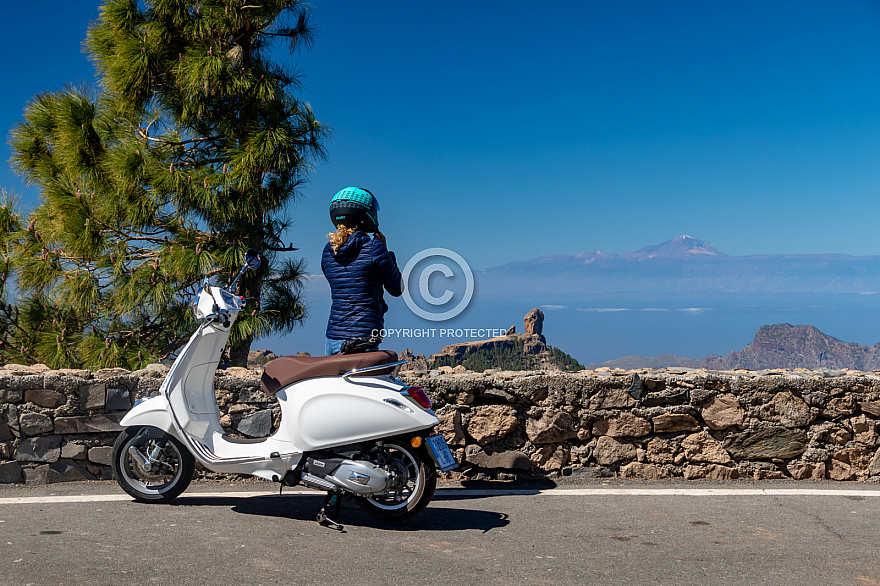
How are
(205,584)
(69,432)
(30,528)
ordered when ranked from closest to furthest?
(205,584)
(30,528)
(69,432)

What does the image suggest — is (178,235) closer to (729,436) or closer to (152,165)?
(152,165)

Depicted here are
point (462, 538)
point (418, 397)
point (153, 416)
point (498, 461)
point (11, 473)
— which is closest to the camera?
point (462, 538)

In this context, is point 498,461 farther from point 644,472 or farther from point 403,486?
point 403,486

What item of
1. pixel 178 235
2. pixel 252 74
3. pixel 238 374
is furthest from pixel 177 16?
pixel 238 374

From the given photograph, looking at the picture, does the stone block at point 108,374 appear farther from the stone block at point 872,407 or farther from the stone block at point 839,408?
the stone block at point 872,407

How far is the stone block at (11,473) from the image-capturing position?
5113mm

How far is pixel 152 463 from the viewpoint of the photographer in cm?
445

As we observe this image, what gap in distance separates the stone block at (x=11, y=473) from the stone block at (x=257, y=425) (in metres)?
1.59

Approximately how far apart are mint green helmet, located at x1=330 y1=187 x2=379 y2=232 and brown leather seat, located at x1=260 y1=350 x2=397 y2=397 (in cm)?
88

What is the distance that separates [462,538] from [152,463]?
6.63 feet

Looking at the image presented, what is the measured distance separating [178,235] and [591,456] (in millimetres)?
6511

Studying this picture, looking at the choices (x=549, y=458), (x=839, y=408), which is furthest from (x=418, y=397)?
(x=839, y=408)

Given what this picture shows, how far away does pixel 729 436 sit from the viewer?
213 inches

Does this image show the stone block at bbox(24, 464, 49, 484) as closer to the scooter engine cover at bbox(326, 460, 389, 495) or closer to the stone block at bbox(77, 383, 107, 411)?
the stone block at bbox(77, 383, 107, 411)
